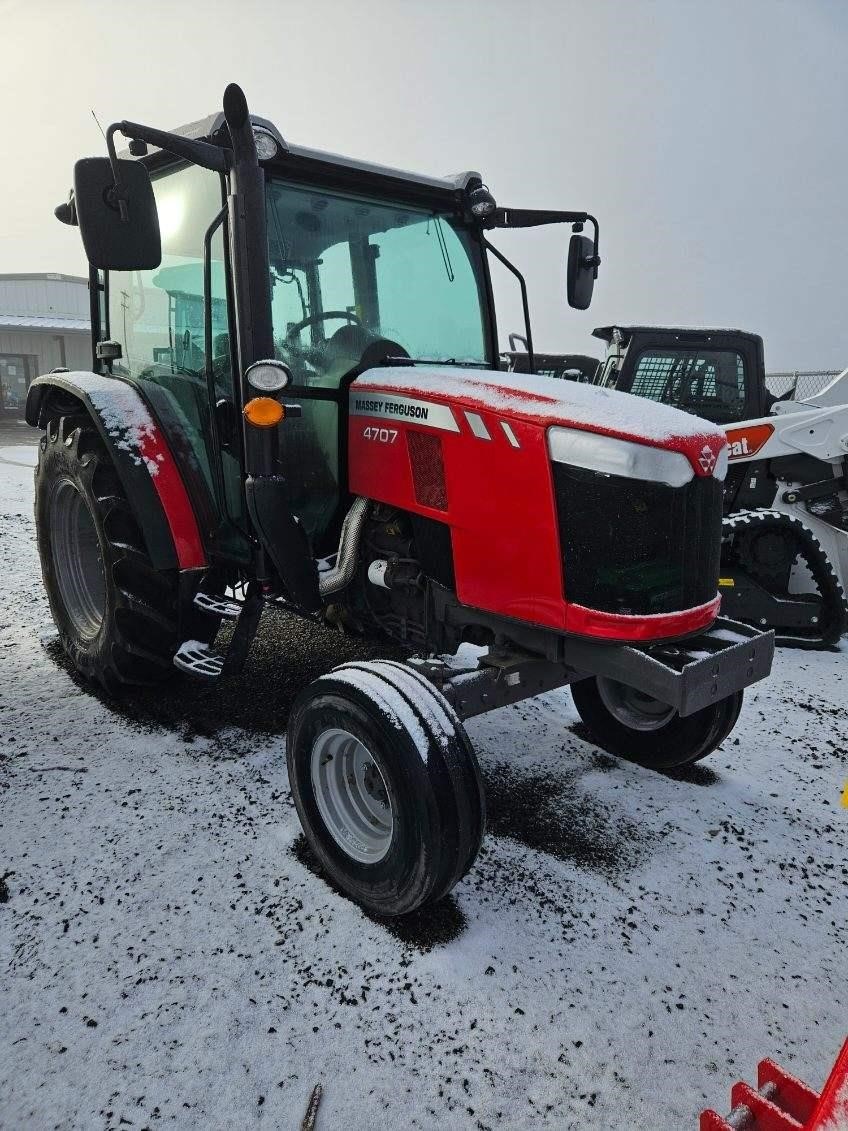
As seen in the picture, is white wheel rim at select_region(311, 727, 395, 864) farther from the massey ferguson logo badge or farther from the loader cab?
the loader cab

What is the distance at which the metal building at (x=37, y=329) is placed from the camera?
23094 millimetres

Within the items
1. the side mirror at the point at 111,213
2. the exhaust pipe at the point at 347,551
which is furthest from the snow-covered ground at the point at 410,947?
the side mirror at the point at 111,213

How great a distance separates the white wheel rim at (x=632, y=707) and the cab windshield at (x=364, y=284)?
1.54 metres

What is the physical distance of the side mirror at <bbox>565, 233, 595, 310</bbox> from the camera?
3.25 metres

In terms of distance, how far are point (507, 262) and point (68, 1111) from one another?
3.23 metres

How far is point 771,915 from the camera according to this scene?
7.34 ft

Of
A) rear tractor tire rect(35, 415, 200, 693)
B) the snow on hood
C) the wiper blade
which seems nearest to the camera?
the snow on hood

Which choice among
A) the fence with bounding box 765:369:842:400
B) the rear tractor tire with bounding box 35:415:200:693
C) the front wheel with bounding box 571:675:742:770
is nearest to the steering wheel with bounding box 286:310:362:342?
the rear tractor tire with bounding box 35:415:200:693

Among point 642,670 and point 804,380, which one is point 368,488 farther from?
point 804,380

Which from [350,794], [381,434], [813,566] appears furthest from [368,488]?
[813,566]

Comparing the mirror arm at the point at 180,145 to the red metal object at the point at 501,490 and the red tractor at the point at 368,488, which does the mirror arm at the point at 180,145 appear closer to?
the red tractor at the point at 368,488

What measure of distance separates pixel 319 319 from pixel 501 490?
1.08 meters

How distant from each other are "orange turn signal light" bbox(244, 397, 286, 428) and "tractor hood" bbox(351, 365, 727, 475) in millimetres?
434

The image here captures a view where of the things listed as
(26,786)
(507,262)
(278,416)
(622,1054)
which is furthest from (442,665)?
(507,262)
